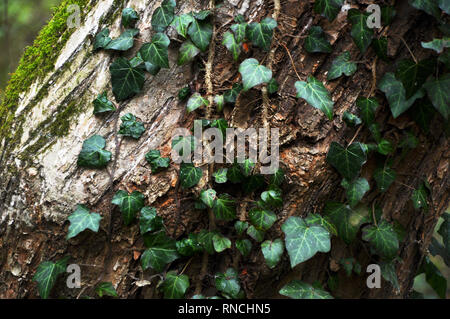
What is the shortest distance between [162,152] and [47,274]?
2.10 feet

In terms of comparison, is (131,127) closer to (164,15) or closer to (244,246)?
(164,15)

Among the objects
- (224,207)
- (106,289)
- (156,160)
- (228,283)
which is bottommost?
(228,283)

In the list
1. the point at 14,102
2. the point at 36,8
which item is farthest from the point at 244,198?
the point at 36,8

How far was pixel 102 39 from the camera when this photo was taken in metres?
1.48

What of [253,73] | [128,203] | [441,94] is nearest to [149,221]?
[128,203]

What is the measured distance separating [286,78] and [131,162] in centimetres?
69

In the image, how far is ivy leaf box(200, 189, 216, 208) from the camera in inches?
53.7

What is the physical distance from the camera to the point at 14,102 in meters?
1.65

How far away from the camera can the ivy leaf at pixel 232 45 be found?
135 cm

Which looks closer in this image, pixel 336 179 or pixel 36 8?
pixel 336 179

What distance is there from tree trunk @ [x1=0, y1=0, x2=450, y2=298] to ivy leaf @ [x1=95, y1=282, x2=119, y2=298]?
0.03 meters

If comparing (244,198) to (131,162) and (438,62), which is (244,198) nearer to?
(131,162)
